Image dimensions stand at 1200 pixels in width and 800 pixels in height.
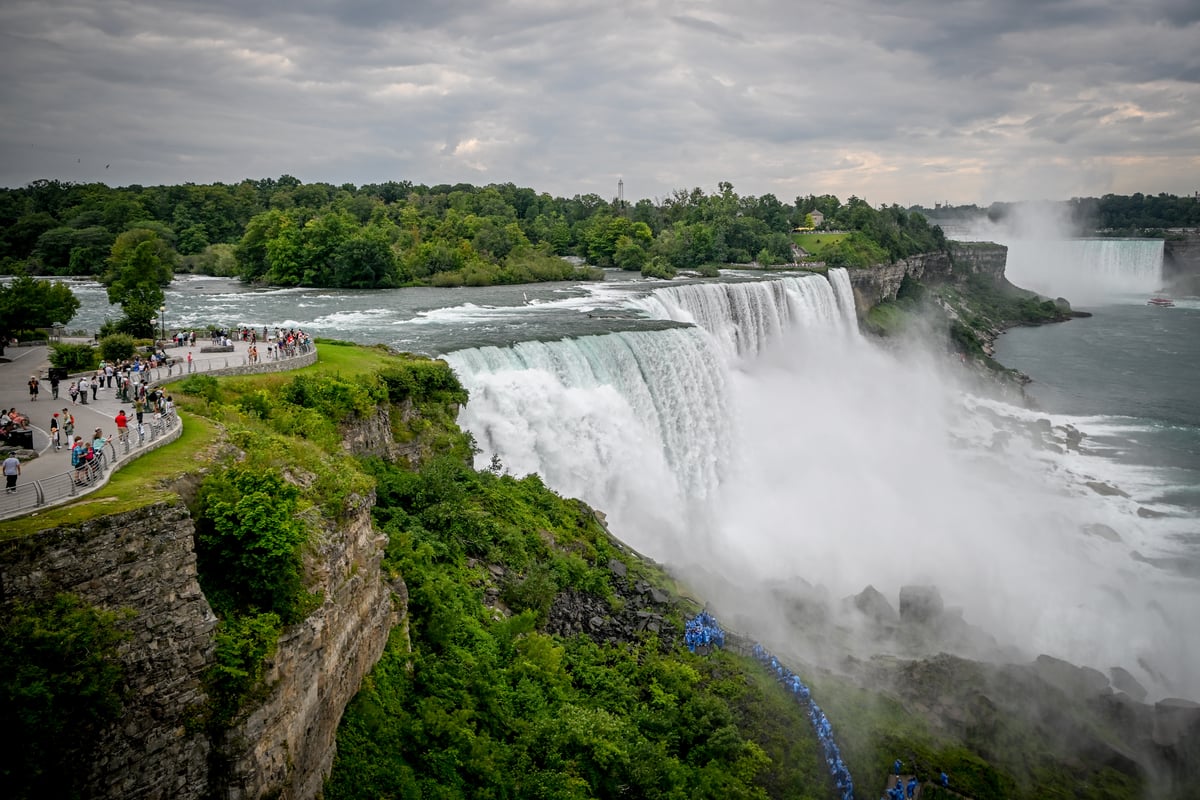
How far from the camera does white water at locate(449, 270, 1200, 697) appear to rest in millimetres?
22844

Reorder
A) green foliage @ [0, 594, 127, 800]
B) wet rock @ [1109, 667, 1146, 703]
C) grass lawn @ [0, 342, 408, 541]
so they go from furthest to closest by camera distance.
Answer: wet rock @ [1109, 667, 1146, 703], grass lawn @ [0, 342, 408, 541], green foliage @ [0, 594, 127, 800]

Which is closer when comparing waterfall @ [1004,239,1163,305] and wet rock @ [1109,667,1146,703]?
wet rock @ [1109,667,1146,703]

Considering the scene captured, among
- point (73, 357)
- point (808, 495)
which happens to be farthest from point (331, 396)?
point (808, 495)

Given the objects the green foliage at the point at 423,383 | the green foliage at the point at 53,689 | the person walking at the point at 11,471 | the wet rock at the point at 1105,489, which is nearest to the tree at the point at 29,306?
the green foliage at the point at 423,383

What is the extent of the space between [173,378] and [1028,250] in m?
122

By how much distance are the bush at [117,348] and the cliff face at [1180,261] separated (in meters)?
114

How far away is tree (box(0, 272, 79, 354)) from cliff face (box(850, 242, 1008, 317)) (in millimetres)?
50365

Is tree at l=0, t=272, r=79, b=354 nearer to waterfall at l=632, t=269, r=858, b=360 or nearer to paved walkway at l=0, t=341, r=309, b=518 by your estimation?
paved walkway at l=0, t=341, r=309, b=518

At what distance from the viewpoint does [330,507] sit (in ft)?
38.5

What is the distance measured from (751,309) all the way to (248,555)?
123 feet

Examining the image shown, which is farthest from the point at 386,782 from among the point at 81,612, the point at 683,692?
the point at 683,692

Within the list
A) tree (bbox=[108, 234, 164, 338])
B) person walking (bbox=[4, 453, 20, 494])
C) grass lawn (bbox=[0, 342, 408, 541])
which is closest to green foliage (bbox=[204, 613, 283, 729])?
grass lawn (bbox=[0, 342, 408, 541])

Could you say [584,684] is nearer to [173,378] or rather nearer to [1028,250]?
[173,378]

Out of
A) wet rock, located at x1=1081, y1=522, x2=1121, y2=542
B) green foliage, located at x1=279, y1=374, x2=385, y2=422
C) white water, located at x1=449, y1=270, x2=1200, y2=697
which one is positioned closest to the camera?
green foliage, located at x1=279, y1=374, x2=385, y2=422
